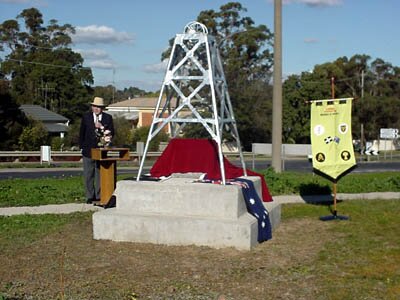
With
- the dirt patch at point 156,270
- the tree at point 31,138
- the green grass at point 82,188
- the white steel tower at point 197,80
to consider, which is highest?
the white steel tower at point 197,80

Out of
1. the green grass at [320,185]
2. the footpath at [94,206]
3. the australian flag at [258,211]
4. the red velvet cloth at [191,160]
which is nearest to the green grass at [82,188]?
the green grass at [320,185]

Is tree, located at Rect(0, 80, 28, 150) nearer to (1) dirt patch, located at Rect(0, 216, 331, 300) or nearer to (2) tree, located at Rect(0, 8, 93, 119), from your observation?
(2) tree, located at Rect(0, 8, 93, 119)

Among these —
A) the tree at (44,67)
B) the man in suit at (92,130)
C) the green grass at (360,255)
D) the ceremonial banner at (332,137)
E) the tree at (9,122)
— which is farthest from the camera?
the tree at (44,67)

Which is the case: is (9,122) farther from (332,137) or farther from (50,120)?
(332,137)

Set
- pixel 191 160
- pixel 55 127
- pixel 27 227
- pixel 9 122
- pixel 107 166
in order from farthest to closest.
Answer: pixel 55 127 < pixel 9 122 < pixel 107 166 < pixel 191 160 < pixel 27 227

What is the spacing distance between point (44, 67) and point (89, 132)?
206 feet

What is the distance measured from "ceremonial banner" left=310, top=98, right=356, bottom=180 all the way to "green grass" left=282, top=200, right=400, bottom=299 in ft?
3.00

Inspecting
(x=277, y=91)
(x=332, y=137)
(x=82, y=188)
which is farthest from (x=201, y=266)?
(x=277, y=91)

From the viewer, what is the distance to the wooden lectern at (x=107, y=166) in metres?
10.9

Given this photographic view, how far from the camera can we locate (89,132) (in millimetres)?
11430

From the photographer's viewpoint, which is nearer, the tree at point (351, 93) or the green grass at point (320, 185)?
the green grass at point (320, 185)

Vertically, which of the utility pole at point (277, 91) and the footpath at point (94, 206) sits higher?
the utility pole at point (277, 91)

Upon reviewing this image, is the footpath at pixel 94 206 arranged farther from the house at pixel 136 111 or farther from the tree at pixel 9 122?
the house at pixel 136 111

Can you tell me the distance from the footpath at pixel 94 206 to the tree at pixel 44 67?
193 ft
